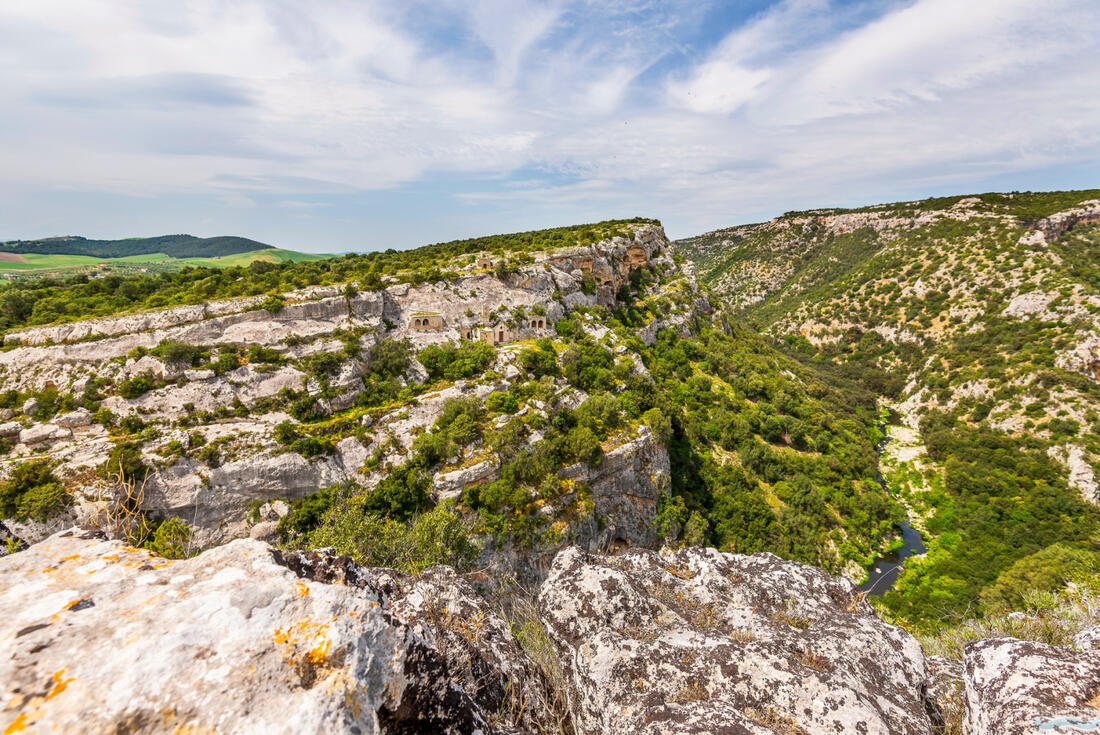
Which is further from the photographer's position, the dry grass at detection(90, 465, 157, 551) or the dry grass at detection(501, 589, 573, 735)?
the dry grass at detection(501, 589, 573, 735)

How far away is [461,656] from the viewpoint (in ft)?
18.9

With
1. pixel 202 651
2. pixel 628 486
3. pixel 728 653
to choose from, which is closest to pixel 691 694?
pixel 728 653

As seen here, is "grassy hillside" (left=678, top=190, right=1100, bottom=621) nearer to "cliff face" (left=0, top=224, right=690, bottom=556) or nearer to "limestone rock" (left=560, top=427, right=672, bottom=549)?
"limestone rock" (left=560, top=427, right=672, bottom=549)

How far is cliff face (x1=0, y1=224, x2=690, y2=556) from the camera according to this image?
71.2 ft

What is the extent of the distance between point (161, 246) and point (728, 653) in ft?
898

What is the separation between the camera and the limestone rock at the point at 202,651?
259cm

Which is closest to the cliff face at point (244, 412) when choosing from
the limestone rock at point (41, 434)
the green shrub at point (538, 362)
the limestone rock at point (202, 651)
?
the limestone rock at point (41, 434)

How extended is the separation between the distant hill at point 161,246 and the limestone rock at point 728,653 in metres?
200

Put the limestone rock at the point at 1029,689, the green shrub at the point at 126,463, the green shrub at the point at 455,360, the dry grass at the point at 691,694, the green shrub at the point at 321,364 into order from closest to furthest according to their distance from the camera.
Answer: the limestone rock at the point at 1029,689, the dry grass at the point at 691,694, the green shrub at the point at 126,463, the green shrub at the point at 321,364, the green shrub at the point at 455,360

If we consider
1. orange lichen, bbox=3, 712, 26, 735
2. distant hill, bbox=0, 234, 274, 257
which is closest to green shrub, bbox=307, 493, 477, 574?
orange lichen, bbox=3, 712, 26, 735

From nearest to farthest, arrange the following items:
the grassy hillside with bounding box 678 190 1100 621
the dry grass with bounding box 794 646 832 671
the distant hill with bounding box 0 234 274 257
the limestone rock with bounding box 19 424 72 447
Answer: the dry grass with bounding box 794 646 832 671, the limestone rock with bounding box 19 424 72 447, the grassy hillside with bounding box 678 190 1100 621, the distant hill with bounding box 0 234 274 257

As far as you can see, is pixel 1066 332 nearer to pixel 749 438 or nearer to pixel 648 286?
pixel 749 438

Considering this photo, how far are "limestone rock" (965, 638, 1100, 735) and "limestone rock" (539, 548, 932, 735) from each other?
3.25 ft

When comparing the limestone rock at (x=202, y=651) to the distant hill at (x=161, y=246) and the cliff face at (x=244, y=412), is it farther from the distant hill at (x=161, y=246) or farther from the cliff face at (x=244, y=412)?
the distant hill at (x=161, y=246)
